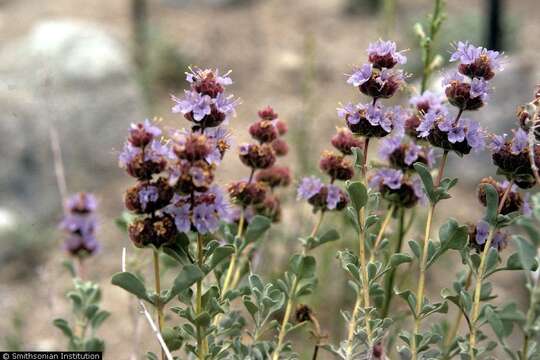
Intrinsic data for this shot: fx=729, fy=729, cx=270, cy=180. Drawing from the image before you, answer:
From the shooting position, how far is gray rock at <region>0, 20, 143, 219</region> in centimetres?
422

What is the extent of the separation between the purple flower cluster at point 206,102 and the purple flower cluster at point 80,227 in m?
0.93

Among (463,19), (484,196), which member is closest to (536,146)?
(484,196)

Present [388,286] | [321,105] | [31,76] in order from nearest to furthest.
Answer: [388,286]
[31,76]
[321,105]

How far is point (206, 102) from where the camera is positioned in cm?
130

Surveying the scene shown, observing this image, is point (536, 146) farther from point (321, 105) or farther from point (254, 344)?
point (321, 105)

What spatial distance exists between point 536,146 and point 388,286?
23.1 inches

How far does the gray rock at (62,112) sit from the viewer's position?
422 cm

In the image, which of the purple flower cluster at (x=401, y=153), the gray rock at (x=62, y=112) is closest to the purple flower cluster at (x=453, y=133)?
the purple flower cluster at (x=401, y=153)

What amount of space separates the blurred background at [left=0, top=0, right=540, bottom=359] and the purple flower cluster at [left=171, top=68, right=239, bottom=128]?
79cm

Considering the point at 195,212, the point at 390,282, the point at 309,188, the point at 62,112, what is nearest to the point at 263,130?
the point at 309,188

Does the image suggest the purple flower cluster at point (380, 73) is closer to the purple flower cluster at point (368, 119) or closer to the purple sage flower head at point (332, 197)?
the purple flower cluster at point (368, 119)

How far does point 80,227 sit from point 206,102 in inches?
39.6

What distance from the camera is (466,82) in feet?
4.51

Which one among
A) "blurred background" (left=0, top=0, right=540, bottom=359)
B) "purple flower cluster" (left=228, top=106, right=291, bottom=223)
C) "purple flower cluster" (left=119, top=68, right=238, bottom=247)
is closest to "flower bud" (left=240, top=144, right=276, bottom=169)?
"purple flower cluster" (left=228, top=106, right=291, bottom=223)
